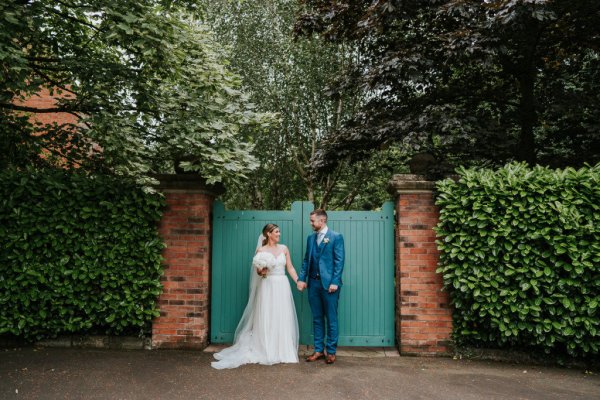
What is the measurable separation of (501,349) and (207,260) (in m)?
4.22

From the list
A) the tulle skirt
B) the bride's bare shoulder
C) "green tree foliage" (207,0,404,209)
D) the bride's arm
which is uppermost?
"green tree foliage" (207,0,404,209)

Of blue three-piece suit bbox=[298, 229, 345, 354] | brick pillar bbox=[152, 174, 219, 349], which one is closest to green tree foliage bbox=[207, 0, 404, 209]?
brick pillar bbox=[152, 174, 219, 349]

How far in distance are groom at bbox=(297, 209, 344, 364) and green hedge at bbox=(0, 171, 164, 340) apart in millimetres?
2125

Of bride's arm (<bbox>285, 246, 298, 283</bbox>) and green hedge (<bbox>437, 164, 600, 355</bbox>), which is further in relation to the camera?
bride's arm (<bbox>285, 246, 298, 283</bbox>)

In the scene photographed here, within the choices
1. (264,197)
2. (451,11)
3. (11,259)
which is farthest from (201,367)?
(264,197)

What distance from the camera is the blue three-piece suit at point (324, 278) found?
5.63 meters

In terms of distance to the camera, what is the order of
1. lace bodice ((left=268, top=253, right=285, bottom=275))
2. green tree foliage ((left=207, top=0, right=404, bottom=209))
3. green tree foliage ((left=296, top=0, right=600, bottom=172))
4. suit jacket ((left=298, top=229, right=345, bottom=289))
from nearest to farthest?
suit jacket ((left=298, top=229, right=345, bottom=289))
lace bodice ((left=268, top=253, right=285, bottom=275))
green tree foliage ((left=296, top=0, right=600, bottom=172))
green tree foliage ((left=207, top=0, right=404, bottom=209))

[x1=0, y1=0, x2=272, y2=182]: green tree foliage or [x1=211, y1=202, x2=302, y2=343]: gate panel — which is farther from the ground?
[x1=0, y1=0, x2=272, y2=182]: green tree foliage

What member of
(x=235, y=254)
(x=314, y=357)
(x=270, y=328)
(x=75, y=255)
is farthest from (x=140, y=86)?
(x=314, y=357)

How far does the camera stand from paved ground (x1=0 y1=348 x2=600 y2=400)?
14.9 ft

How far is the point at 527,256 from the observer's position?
5.51m

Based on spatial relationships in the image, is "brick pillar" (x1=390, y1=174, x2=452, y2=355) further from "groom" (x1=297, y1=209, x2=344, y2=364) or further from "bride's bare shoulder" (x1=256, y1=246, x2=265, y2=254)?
"bride's bare shoulder" (x1=256, y1=246, x2=265, y2=254)

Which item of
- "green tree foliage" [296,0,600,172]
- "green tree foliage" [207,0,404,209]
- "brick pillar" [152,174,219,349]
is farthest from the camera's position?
"green tree foliage" [207,0,404,209]

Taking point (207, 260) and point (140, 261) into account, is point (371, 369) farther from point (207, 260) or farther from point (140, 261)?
point (140, 261)
